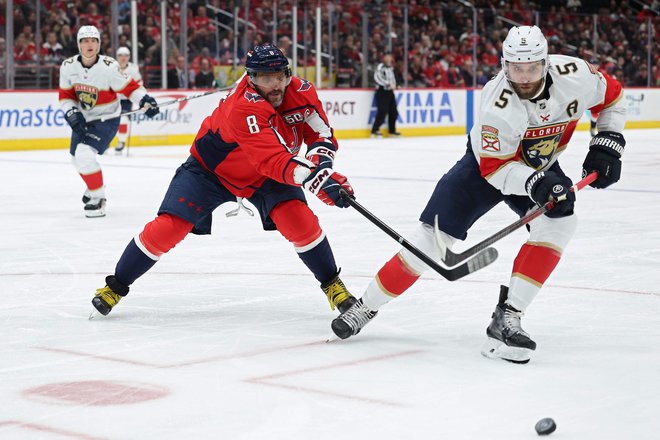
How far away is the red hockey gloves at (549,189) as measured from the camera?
3.30m

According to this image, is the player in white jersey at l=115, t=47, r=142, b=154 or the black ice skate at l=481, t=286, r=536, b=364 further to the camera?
the player in white jersey at l=115, t=47, r=142, b=154

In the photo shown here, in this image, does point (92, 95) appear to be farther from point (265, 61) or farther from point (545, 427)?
point (545, 427)

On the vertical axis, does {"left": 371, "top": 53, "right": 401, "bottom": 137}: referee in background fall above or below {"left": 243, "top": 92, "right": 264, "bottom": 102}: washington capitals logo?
below

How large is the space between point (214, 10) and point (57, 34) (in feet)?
7.30

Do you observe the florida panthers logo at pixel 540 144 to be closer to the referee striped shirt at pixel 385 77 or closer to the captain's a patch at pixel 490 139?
→ the captain's a patch at pixel 490 139

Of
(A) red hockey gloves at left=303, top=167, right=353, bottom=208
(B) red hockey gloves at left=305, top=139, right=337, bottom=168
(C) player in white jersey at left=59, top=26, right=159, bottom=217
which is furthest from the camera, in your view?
(C) player in white jersey at left=59, top=26, right=159, bottom=217

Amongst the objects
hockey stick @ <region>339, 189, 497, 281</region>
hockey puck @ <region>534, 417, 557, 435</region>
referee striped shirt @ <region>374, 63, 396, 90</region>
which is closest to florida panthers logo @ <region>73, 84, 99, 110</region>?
hockey stick @ <region>339, 189, 497, 281</region>

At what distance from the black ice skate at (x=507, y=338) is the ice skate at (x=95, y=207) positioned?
4.42 m

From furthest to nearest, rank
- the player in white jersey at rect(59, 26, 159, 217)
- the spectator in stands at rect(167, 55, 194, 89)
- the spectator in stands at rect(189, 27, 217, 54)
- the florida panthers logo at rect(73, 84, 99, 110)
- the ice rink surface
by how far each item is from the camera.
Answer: the spectator in stands at rect(189, 27, 217, 54)
the spectator in stands at rect(167, 55, 194, 89)
the florida panthers logo at rect(73, 84, 99, 110)
the player in white jersey at rect(59, 26, 159, 217)
the ice rink surface

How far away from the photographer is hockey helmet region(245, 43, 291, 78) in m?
3.82

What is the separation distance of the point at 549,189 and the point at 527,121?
0.22 m

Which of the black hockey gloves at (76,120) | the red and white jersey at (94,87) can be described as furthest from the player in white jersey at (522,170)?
the red and white jersey at (94,87)

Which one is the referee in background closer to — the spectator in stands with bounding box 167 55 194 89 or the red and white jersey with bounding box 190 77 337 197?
the spectator in stands with bounding box 167 55 194 89

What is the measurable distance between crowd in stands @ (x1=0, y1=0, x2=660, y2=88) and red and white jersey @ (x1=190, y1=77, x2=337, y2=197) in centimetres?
1016
